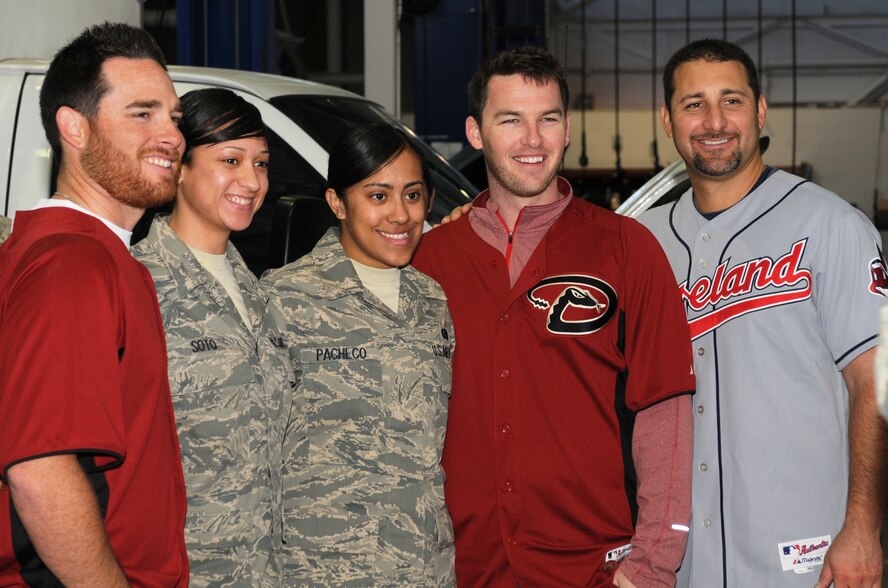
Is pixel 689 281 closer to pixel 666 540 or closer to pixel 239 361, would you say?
pixel 666 540

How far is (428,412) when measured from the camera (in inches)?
112

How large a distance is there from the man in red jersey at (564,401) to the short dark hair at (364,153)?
29cm

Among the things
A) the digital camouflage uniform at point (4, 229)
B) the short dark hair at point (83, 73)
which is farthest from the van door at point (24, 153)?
the short dark hair at point (83, 73)

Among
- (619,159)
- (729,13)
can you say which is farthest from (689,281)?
(729,13)

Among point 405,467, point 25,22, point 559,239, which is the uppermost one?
point 25,22

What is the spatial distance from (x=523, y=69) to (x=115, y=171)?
1187 millimetres

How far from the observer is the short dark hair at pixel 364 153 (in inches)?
118

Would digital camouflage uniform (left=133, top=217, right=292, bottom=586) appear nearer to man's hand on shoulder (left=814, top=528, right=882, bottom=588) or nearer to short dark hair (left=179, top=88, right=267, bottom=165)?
short dark hair (left=179, top=88, right=267, bottom=165)

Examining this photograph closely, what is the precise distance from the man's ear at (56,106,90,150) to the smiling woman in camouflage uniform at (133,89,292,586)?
506 mm

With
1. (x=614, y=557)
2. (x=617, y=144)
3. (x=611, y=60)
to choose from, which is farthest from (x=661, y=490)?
(x=611, y=60)

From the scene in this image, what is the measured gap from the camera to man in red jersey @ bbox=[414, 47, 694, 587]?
2.83 m

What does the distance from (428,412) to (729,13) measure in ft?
66.7

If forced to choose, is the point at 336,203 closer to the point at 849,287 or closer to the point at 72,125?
the point at 72,125

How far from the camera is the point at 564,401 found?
2.87 m
